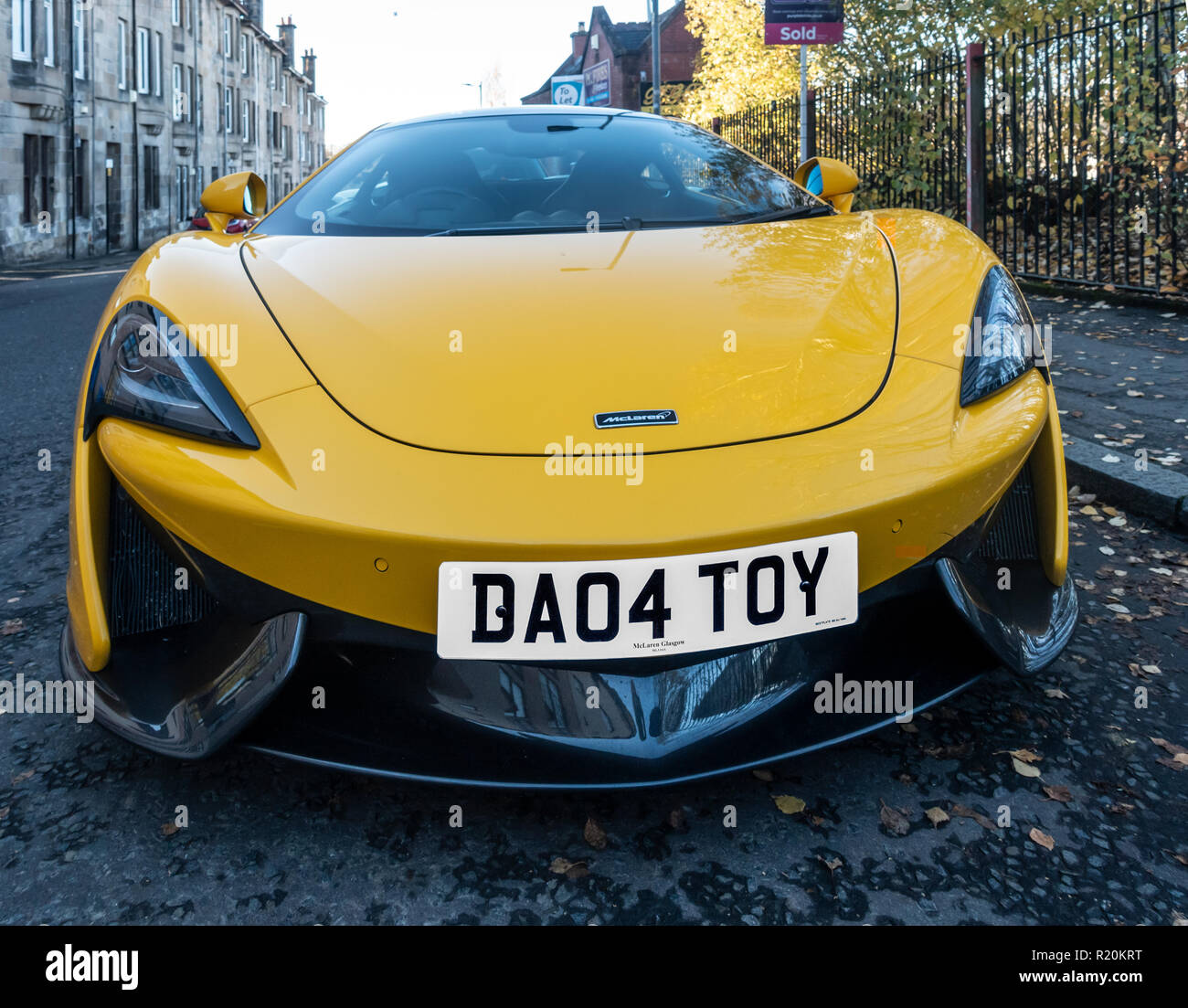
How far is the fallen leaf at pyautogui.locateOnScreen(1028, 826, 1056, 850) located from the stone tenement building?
25.1m

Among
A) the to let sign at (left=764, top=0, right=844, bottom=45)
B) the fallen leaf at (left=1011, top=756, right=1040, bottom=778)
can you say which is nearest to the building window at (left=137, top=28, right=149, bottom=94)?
the to let sign at (left=764, top=0, right=844, bottom=45)

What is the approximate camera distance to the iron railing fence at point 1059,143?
674cm

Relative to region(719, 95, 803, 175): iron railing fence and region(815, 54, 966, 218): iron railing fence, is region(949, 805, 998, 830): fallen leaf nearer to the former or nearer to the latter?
region(815, 54, 966, 218): iron railing fence

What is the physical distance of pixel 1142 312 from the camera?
661cm

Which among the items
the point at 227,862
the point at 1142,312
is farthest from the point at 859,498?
the point at 1142,312

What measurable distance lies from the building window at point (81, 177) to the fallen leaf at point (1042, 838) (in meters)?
29.4

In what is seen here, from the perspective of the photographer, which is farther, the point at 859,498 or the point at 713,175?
the point at 713,175

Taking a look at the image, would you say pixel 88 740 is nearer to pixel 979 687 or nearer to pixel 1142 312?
pixel 979 687

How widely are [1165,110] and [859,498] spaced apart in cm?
667

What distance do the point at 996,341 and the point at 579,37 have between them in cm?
6914

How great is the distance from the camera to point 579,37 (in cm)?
6488

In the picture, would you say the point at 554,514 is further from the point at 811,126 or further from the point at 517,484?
the point at 811,126

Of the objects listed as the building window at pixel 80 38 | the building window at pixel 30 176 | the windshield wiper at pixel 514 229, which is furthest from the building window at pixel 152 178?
the windshield wiper at pixel 514 229

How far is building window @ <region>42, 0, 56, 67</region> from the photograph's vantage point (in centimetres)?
2391
